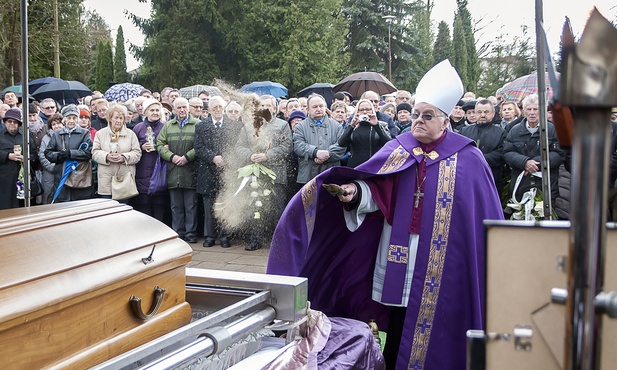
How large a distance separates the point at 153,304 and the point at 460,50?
36.6m

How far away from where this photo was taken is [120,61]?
3938 centimetres

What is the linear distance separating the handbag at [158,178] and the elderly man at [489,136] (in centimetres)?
370

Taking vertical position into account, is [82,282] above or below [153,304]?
above

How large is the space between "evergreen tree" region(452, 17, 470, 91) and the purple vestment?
3351cm

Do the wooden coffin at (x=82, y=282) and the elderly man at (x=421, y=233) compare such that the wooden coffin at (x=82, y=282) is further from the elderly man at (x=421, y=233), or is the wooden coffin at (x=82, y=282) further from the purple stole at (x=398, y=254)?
the purple stole at (x=398, y=254)

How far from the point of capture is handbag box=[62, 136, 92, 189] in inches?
320

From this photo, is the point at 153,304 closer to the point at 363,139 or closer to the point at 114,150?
the point at 363,139

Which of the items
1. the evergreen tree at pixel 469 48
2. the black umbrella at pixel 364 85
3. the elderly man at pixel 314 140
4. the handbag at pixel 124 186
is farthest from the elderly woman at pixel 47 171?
the evergreen tree at pixel 469 48

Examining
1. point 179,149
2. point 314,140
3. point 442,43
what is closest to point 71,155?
point 179,149

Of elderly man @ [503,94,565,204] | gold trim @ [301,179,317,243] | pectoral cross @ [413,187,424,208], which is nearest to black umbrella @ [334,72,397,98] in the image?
elderly man @ [503,94,565,204]

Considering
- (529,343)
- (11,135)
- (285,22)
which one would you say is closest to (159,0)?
(285,22)

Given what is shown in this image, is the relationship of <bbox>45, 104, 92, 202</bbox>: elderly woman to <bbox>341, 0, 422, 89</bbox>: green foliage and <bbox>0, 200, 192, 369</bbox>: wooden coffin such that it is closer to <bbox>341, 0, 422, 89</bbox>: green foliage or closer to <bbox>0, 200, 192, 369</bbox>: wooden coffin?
<bbox>0, 200, 192, 369</bbox>: wooden coffin

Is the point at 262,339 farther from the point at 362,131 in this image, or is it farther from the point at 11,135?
the point at 11,135

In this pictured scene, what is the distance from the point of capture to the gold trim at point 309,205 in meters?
3.32
